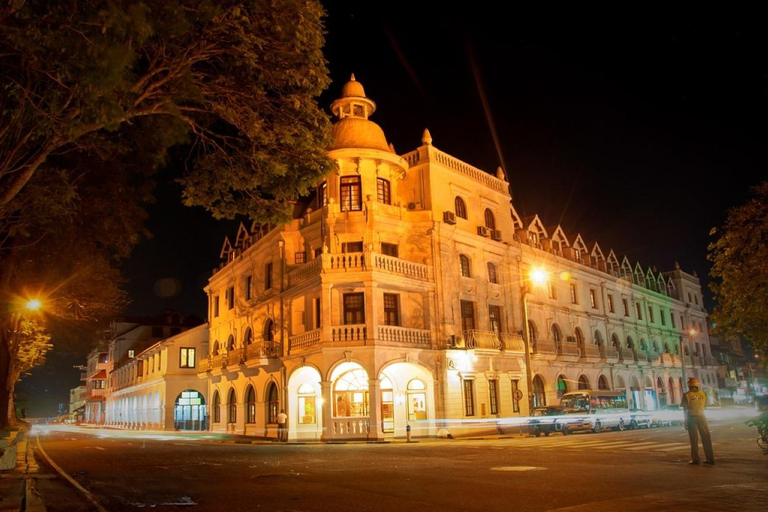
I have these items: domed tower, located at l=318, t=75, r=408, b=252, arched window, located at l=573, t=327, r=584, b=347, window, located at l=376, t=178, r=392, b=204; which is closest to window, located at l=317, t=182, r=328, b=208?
domed tower, located at l=318, t=75, r=408, b=252

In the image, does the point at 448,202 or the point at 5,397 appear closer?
the point at 5,397

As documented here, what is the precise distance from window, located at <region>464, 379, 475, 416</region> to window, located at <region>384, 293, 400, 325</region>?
5.48m

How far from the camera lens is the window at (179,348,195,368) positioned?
170ft

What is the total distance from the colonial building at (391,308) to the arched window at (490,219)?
0.14m

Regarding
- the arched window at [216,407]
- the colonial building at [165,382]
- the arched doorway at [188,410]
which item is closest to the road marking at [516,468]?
the arched window at [216,407]

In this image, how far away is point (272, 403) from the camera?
3634 cm

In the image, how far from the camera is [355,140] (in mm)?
32938

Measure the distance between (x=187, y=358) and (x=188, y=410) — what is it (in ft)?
15.2

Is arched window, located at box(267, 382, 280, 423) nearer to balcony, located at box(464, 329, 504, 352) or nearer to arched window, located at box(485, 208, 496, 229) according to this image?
balcony, located at box(464, 329, 504, 352)

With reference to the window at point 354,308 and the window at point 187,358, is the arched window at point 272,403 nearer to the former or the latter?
the window at point 354,308

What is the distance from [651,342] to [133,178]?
50.8 m

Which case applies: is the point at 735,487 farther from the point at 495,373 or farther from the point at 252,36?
the point at 495,373

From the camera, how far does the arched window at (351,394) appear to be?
99.9ft

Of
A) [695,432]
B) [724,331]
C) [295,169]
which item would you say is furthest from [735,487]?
[295,169]
